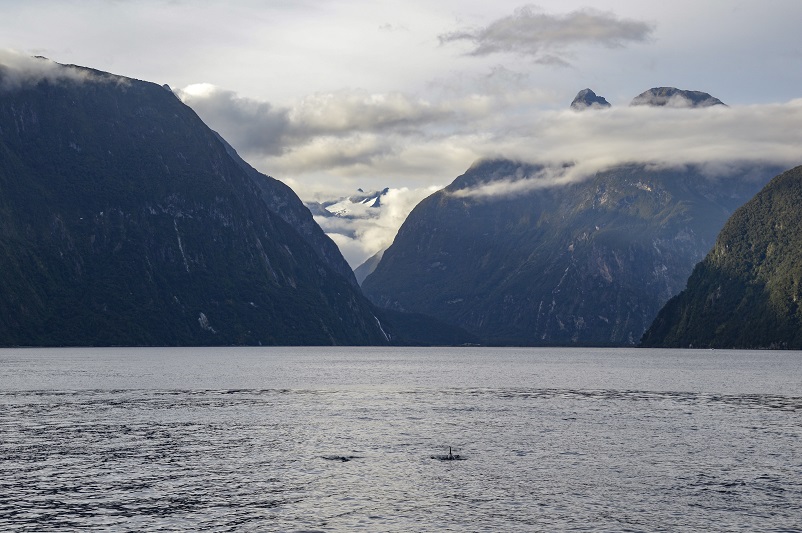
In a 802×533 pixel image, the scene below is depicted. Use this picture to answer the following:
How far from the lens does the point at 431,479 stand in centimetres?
7544

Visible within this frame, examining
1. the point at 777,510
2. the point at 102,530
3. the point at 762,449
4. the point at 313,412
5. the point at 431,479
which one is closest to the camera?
the point at 102,530

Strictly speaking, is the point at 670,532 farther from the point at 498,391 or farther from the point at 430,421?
the point at 498,391

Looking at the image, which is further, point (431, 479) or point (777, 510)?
point (431, 479)

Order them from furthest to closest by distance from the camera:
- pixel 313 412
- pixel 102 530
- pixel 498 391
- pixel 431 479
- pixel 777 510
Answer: pixel 498 391 < pixel 313 412 < pixel 431 479 < pixel 777 510 < pixel 102 530

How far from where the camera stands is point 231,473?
7762 centimetres

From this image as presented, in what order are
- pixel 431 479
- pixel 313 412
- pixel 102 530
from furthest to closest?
pixel 313 412 → pixel 431 479 → pixel 102 530

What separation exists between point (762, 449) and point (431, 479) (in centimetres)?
3693

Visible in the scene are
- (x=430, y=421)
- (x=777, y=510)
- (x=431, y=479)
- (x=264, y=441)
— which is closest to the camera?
(x=777, y=510)

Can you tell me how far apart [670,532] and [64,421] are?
267 ft

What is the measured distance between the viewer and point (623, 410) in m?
137

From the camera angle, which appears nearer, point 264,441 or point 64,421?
point 264,441

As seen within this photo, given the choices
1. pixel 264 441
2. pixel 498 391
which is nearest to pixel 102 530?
pixel 264 441

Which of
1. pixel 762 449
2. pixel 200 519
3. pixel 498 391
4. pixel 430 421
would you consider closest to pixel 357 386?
pixel 498 391

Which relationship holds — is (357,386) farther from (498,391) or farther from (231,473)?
(231,473)
